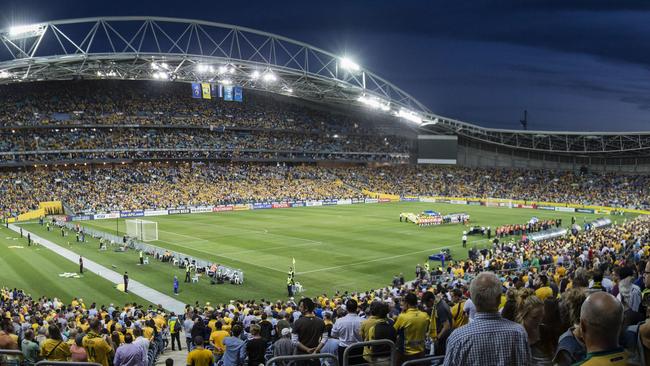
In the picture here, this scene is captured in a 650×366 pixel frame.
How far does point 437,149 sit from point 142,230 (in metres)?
65.6

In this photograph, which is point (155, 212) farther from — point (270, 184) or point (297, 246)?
point (297, 246)

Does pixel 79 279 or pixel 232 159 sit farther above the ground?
pixel 232 159

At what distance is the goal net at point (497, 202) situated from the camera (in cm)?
7619

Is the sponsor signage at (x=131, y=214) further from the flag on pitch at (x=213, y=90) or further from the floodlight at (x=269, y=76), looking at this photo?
the floodlight at (x=269, y=76)

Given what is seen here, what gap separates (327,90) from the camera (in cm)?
7775

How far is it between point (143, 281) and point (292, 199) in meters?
48.8

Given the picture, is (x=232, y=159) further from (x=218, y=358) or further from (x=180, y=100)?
(x=218, y=358)

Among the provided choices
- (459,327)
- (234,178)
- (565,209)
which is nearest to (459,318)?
(459,327)

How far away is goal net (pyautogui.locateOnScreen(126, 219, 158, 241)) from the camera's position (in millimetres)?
42844

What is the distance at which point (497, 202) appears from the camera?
77.3 metres

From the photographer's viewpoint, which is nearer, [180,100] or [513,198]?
[513,198]

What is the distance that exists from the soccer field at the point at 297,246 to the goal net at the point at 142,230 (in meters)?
1.88

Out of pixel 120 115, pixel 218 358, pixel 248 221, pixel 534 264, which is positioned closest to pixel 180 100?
pixel 120 115

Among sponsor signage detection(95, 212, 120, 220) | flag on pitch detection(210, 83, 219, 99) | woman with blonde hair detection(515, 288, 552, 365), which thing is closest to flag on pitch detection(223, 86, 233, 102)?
flag on pitch detection(210, 83, 219, 99)
